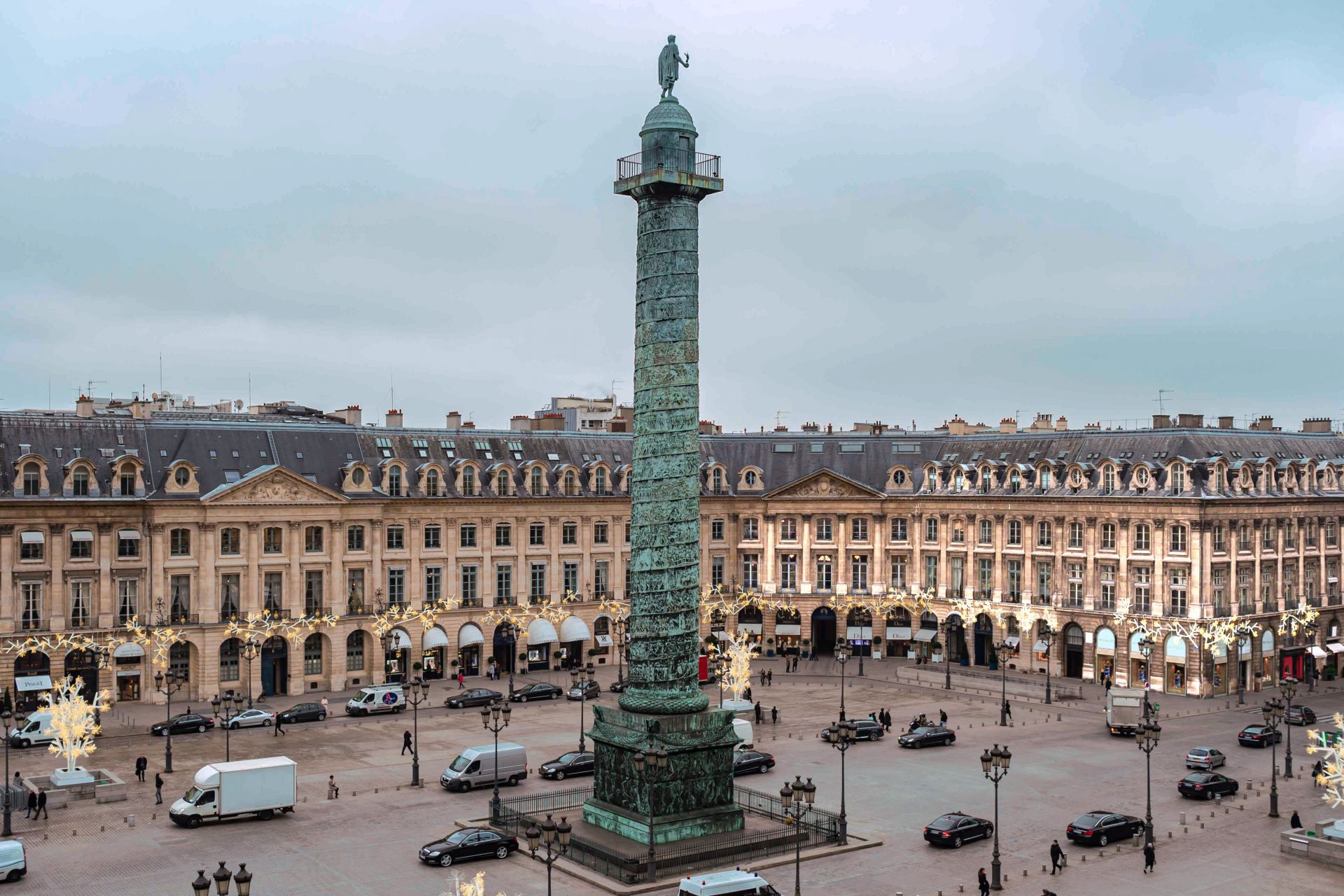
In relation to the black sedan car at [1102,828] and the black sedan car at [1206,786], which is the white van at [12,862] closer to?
the black sedan car at [1102,828]

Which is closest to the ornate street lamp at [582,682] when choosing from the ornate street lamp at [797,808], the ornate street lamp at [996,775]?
the ornate street lamp at [797,808]

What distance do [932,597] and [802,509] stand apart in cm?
1056

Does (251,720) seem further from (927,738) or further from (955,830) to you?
(955,830)

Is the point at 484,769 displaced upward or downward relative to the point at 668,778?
downward

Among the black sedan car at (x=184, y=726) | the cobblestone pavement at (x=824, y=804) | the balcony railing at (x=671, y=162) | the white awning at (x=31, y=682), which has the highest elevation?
the balcony railing at (x=671, y=162)

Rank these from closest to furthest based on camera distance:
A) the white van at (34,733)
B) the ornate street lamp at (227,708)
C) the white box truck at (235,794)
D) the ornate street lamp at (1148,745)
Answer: the ornate street lamp at (1148,745) → the white box truck at (235,794) → the ornate street lamp at (227,708) → the white van at (34,733)

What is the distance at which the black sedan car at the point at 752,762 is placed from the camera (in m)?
58.2

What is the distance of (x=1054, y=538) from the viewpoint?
8806 centimetres

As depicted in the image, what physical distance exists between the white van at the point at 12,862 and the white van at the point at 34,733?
22528 millimetres

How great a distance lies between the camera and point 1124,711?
68062mm

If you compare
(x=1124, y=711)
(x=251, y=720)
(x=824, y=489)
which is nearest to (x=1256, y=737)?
(x=1124, y=711)

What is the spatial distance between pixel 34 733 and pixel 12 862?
24.2 meters

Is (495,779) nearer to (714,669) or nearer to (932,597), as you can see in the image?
(714,669)

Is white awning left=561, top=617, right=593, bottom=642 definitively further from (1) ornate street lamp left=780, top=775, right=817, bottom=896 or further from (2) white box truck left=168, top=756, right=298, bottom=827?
(1) ornate street lamp left=780, top=775, right=817, bottom=896
